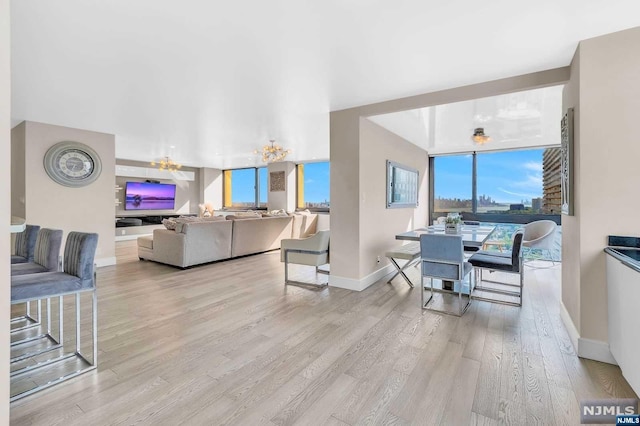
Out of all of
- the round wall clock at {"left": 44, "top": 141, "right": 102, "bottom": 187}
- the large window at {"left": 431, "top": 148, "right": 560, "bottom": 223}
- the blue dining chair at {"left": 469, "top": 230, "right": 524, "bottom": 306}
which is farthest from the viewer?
the large window at {"left": 431, "top": 148, "right": 560, "bottom": 223}

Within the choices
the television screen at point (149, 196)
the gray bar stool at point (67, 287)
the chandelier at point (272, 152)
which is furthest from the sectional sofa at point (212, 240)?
the television screen at point (149, 196)

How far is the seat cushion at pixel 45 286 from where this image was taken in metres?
1.86

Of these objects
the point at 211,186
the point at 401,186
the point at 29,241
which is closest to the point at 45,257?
the point at 29,241

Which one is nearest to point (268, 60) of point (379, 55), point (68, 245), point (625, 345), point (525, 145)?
point (379, 55)

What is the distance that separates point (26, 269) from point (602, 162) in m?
4.49

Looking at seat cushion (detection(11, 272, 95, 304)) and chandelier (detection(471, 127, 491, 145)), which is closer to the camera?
seat cushion (detection(11, 272, 95, 304))

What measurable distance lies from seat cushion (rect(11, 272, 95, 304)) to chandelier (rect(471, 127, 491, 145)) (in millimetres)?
4956

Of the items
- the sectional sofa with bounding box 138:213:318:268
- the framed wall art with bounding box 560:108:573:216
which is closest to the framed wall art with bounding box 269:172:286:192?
the sectional sofa with bounding box 138:213:318:268

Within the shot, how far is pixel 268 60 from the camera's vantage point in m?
2.62

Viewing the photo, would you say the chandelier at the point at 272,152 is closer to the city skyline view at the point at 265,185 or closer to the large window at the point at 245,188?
the city skyline view at the point at 265,185

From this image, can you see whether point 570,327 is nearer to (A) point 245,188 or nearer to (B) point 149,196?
(A) point 245,188

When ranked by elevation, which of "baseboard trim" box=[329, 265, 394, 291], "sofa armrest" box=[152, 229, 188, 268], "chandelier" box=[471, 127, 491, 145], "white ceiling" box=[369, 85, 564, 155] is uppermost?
"white ceiling" box=[369, 85, 564, 155]

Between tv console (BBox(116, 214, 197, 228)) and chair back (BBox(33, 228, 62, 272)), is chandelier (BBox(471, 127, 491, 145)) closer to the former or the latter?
chair back (BBox(33, 228, 62, 272))

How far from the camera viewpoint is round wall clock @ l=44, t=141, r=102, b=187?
15.4ft
